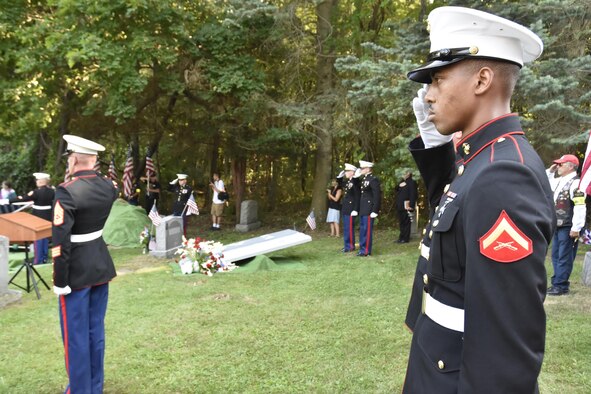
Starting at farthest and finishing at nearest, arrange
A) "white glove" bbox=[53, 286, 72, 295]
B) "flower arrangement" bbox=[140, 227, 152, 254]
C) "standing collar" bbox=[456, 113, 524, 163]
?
"flower arrangement" bbox=[140, 227, 152, 254] < "white glove" bbox=[53, 286, 72, 295] < "standing collar" bbox=[456, 113, 524, 163]

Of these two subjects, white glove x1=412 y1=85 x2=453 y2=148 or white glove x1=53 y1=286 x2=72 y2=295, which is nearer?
white glove x1=412 y1=85 x2=453 y2=148

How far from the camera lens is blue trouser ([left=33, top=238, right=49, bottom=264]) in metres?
10.8

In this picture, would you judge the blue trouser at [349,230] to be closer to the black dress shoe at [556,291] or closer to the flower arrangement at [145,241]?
the flower arrangement at [145,241]

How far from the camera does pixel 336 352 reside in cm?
521

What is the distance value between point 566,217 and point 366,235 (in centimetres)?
480

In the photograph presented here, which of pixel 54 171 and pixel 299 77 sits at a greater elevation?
pixel 299 77

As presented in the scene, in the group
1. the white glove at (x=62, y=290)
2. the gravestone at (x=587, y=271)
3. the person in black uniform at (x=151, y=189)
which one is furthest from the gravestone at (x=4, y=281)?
the person in black uniform at (x=151, y=189)

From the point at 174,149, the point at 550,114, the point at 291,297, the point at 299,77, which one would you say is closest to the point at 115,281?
the point at 291,297

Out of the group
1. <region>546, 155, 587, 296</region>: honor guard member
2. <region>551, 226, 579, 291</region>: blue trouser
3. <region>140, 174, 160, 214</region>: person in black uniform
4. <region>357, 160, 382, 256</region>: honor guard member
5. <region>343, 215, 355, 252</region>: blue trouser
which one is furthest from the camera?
<region>140, 174, 160, 214</region>: person in black uniform

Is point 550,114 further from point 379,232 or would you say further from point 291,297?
point 379,232

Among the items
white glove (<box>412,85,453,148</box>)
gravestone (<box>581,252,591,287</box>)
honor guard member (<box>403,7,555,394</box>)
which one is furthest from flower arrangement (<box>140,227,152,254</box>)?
honor guard member (<box>403,7,555,394</box>)

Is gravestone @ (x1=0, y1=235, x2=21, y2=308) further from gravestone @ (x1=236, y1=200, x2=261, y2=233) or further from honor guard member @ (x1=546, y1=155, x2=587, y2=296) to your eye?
gravestone @ (x1=236, y1=200, x2=261, y2=233)

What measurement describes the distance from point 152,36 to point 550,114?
9.83m

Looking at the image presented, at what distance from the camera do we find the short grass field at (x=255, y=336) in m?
4.53
